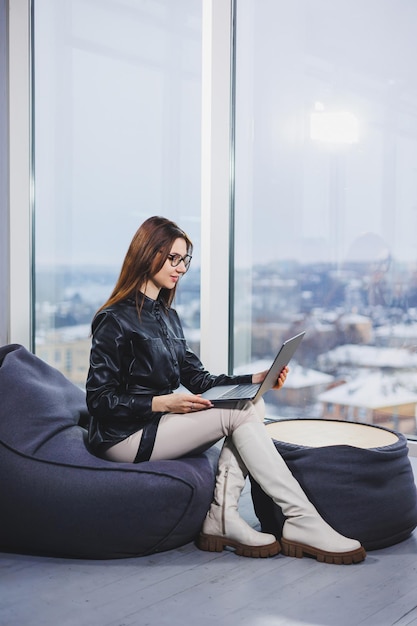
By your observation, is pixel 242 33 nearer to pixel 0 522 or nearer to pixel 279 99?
pixel 279 99

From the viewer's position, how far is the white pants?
2246mm

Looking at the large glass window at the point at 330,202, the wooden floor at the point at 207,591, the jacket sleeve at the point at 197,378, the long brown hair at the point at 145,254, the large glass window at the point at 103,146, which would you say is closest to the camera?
the wooden floor at the point at 207,591

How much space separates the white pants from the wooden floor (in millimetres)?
305

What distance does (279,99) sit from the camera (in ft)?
12.2

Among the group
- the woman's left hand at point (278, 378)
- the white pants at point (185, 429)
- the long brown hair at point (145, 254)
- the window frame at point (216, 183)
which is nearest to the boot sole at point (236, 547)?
the white pants at point (185, 429)

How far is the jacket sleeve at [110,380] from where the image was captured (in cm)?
221

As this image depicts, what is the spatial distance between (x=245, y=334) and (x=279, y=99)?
1209mm

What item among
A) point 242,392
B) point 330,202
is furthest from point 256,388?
point 330,202

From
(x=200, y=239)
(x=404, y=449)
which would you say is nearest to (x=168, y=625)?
(x=404, y=449)

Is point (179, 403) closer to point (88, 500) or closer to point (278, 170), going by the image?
point (88, 500)

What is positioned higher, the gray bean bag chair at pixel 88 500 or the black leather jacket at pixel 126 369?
the black leather jacket at pixel 126 369

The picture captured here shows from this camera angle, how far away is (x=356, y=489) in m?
2.17

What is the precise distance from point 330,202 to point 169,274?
144 cm

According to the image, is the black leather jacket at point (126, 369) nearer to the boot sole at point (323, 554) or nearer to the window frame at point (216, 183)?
the boot sole at point (323, 554)
